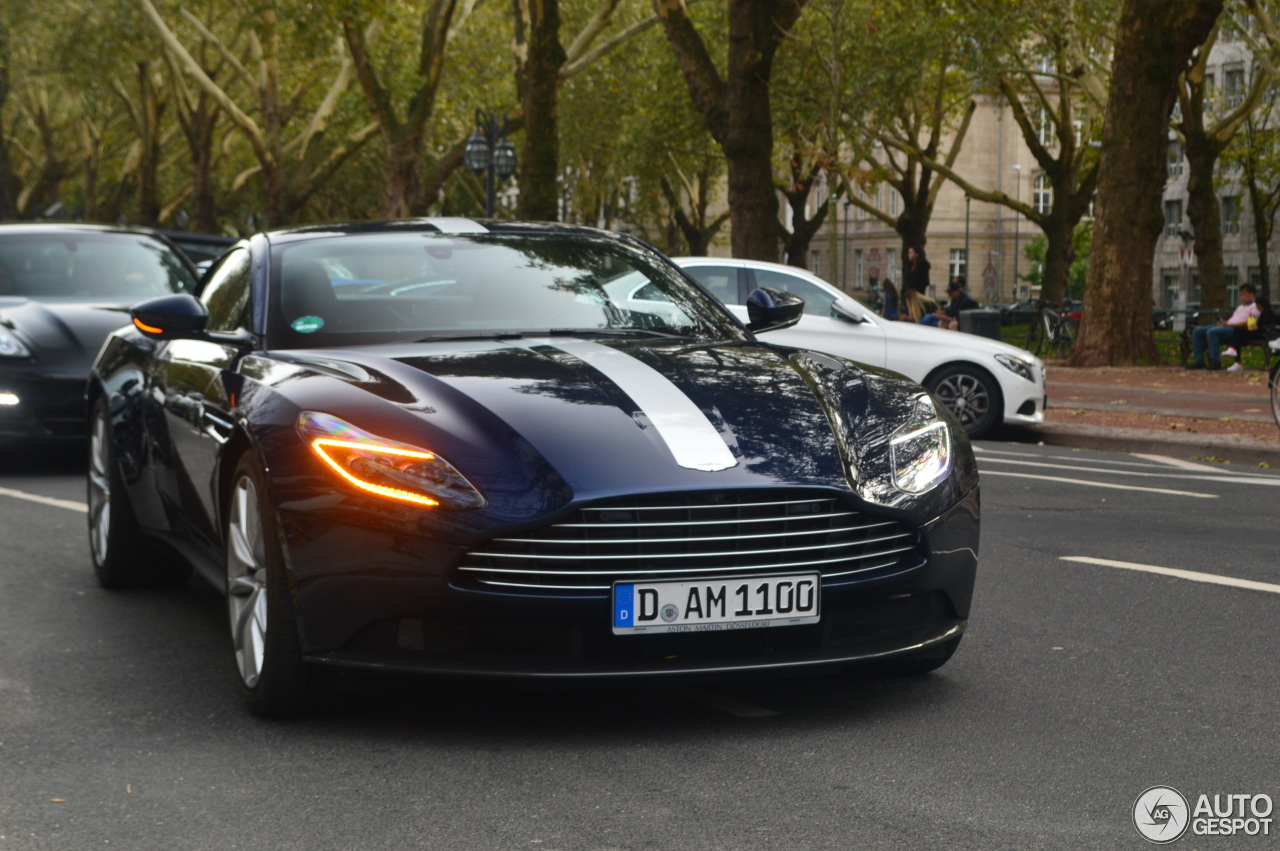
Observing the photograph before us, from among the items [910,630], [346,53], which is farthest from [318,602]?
[346,53]

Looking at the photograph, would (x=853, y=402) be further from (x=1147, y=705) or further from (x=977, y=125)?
(x=977, y=125)

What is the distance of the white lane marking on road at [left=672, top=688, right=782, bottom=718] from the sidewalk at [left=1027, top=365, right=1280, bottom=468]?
931 centimetres

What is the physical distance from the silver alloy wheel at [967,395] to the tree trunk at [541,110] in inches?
417

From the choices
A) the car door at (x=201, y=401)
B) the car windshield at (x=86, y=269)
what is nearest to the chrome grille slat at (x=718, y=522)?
the car door at (x=201, y=401)

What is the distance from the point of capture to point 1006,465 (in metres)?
12.4

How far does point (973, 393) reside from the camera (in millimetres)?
15258

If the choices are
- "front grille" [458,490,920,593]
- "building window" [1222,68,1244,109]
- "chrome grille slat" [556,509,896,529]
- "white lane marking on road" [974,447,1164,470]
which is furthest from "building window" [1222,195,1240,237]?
"front grille" [458,490,920,593]

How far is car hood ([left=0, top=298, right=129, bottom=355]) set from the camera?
35.6ft

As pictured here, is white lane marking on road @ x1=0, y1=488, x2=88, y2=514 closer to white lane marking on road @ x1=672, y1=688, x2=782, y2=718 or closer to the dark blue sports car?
the dark blue sports car

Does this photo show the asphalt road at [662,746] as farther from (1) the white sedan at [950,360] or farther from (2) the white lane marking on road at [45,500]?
(1) the white sedan at [950,360]

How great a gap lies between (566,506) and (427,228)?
2.17 m

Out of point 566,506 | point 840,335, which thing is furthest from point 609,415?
point 840,335

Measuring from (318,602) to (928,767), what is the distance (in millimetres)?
1539

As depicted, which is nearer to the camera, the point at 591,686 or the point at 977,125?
the point at 591,686
